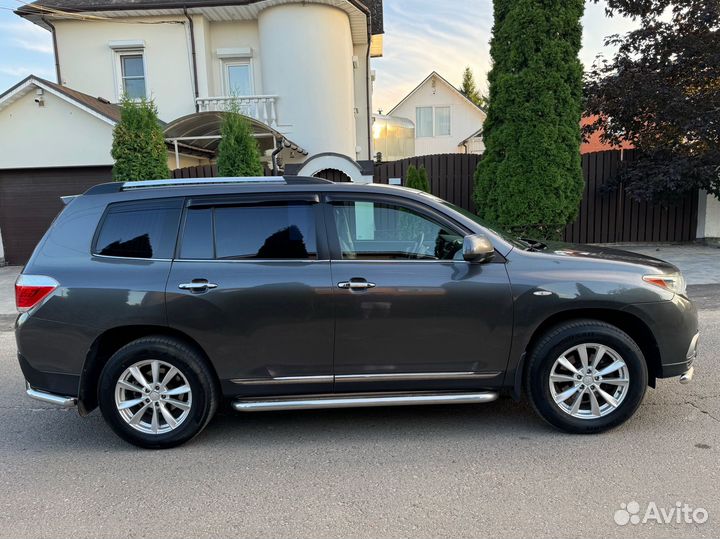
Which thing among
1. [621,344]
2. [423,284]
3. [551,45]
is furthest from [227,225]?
[551,45]

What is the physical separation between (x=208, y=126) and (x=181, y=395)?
10311mm

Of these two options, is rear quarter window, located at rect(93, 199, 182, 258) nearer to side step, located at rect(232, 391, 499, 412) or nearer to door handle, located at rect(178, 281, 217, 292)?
door handle, located at rect(178, 281, 217, 292)

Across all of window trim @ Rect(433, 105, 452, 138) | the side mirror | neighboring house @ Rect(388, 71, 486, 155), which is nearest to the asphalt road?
the side mirror

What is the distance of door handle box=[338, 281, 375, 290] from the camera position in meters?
3.31

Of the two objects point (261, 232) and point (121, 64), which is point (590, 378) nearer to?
point (261, 232)

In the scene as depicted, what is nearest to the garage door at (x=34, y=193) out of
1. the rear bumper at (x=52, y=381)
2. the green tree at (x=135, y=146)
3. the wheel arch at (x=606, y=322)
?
the green tree at (x=135, y=146)

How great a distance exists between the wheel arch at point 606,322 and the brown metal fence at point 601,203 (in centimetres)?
875

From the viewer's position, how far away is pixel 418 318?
3.34 meters

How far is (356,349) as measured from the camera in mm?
3355

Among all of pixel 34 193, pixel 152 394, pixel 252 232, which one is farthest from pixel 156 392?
pixel 34 193

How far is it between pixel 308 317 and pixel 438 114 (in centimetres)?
3155

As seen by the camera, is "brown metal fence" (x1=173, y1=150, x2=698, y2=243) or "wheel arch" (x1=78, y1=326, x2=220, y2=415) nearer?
"wheel arch" (x1=78, y1=326, x2=220, y2=415)

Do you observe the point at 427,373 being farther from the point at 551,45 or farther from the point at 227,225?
the point at 551,45

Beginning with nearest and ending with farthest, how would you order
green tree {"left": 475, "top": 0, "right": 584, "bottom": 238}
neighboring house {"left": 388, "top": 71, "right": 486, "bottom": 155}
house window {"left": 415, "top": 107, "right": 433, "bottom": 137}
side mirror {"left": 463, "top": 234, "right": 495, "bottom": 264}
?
side mirror {"left": 463, "top": 234, "right": 495, "bottom": 264} → green tree {"left": 475, "top": 0, "right": 584, "bottom": 238} → neighboring house {"left": 388, "top": 71, "right": 486, "bottom": 155} → house window {"left": 415, "top": 107, "right": 433, "bottom": 137}
